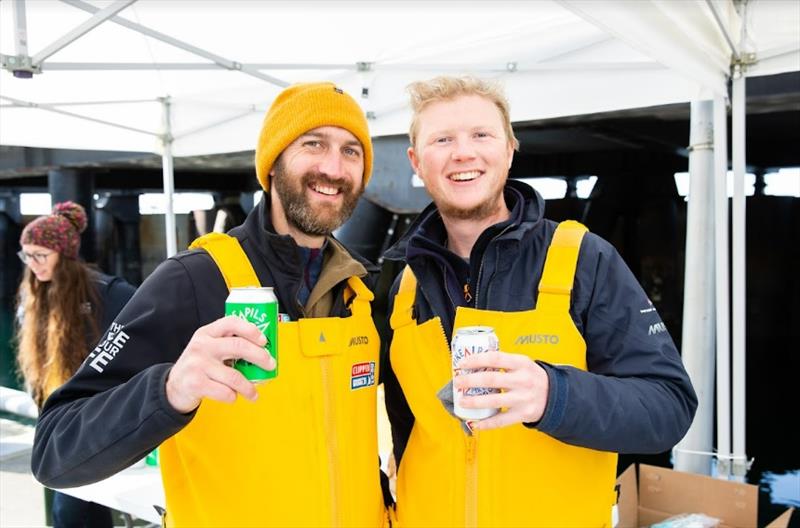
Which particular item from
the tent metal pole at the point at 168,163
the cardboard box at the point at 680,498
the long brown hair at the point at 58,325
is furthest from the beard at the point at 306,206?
the tent metal pole at the point at 168,163

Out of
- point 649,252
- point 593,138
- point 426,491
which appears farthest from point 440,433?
point 649,252

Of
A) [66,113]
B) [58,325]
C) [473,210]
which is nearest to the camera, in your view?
[473,210]

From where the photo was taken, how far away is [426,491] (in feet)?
4.62

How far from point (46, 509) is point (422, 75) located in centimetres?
339

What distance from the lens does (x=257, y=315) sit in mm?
1033

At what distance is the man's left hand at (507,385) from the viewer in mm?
992

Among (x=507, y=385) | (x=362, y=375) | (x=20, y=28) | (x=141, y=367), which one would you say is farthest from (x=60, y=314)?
(x=507, y=385)

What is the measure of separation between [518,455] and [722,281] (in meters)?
2.07

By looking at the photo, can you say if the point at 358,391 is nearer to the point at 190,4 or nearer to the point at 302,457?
the point at 302,457

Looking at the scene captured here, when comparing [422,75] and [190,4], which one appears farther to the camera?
[422,75]

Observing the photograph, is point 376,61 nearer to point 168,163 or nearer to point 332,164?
point 168,163

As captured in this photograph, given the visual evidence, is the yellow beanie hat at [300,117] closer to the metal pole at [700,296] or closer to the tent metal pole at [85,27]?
the tent metal pole at [85,27]

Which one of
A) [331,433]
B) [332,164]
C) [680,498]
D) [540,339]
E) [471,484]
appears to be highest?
[332,164]

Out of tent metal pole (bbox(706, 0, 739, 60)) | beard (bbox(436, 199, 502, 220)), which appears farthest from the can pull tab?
tent metal pole (bbox(706, 0, 739, 60))
